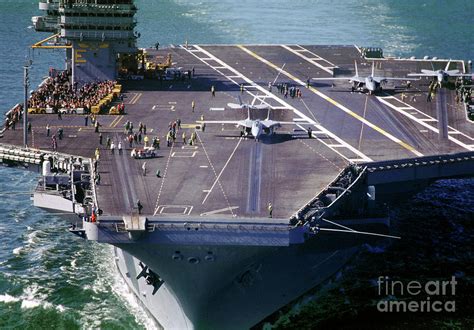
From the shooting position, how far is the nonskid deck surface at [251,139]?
41.8m

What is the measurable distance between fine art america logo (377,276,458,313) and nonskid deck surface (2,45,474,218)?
21.0ft

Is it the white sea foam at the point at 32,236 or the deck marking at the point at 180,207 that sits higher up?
the deck marking at the point at 180,207

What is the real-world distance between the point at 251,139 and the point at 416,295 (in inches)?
471

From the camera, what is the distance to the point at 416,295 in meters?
46.1

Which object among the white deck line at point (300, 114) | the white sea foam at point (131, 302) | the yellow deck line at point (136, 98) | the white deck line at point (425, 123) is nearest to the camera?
the white sea foam at point (131, 302)

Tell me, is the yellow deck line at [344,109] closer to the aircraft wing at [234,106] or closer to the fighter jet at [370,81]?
the fighter jet at [370,81]

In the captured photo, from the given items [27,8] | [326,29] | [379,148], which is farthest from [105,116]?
[27,8]

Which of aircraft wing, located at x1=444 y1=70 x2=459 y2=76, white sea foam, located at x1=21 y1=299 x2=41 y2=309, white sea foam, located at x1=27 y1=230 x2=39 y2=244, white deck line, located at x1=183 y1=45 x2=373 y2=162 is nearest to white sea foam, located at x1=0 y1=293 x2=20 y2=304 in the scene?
white sea foam, located at x1=21 y1=299 x2=41 y2=309

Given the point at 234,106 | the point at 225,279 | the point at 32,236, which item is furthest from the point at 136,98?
the point at 225,279

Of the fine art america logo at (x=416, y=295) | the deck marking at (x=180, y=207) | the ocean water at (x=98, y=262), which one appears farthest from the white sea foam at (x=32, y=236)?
the fine art america logo at (x=416, y=295)

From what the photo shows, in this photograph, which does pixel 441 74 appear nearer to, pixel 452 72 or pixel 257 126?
pixel 452 72

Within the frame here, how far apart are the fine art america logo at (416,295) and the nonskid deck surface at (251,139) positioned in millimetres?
6387

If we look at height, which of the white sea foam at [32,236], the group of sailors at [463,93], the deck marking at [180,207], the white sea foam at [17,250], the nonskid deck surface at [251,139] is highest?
the group of sailors at [463,93]

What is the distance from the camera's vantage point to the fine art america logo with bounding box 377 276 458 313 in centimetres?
4475
